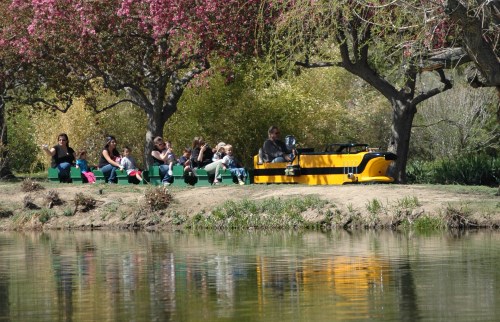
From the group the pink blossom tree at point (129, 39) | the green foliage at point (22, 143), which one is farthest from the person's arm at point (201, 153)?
the green foliage at point (22, 143)

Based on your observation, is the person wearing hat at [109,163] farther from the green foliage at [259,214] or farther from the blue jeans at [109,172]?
the green foliage at [259,214]

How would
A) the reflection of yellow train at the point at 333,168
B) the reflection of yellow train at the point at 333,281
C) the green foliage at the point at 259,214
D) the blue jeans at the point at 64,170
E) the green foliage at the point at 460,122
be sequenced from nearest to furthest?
the reflection of yellow train at the point at 333,281, the green foliage at the point at 259,214, the reflection of yellow train at the point at 333,168, the blue jeans at the point at 64,170, the green foliage at the point at 460,122

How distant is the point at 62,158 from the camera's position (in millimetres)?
37469

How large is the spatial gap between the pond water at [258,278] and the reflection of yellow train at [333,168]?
603cm

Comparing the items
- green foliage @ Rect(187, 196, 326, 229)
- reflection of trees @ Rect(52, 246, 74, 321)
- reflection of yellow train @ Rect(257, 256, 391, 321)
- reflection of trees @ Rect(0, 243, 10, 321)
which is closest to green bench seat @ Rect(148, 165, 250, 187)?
green foliage @ Rect(187, 196, 326, 229)

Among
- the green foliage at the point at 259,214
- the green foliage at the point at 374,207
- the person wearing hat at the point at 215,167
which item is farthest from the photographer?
the person wearing hat at the point at 215,167

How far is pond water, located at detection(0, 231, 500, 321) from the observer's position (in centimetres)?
1555

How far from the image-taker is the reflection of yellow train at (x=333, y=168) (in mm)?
33406

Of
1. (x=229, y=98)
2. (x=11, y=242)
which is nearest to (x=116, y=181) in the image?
(x=11, y=242)

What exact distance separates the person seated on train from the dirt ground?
7.19 ft

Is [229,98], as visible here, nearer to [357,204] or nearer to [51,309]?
[357,204]

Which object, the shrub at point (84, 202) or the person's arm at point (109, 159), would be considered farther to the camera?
the person's arm at point (109, 159)

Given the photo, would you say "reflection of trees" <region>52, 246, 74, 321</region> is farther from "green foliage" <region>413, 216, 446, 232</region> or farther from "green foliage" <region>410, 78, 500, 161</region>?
"green foliage" <region>410, 78, 500, 161</region>

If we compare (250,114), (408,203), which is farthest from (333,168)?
(250,114)
